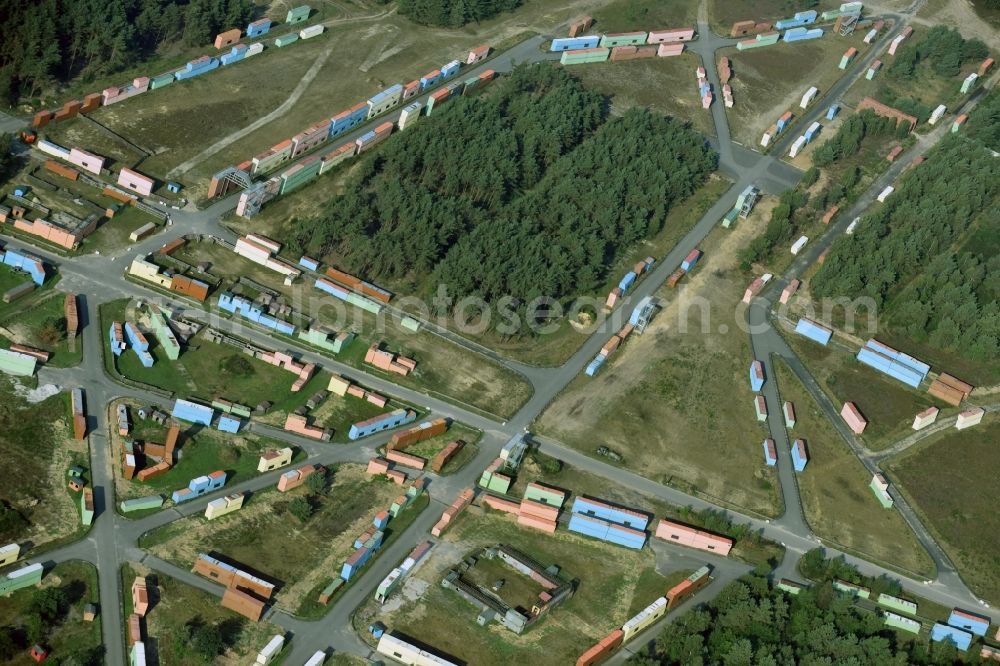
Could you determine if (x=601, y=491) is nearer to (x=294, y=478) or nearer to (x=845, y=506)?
(x=845, y=506)

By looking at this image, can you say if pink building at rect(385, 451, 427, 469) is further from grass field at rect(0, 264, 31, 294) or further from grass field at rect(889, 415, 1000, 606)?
grass field at rect(889, 415, 1000, 606)

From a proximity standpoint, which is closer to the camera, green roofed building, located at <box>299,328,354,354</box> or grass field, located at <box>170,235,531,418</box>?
grass field, located at <box>170,235,531,418</box>

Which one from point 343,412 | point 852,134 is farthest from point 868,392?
point 343,412

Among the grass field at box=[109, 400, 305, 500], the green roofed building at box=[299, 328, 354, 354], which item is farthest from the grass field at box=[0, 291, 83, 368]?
the green roofed building at box=[299, 328, 354, 354]

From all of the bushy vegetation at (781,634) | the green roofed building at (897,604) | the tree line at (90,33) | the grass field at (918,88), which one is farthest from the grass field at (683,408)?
the tree line at (90,33)

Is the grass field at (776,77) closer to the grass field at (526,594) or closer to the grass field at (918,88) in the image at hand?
the grass field at (918,88)

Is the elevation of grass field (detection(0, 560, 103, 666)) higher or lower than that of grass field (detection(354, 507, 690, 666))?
higher
